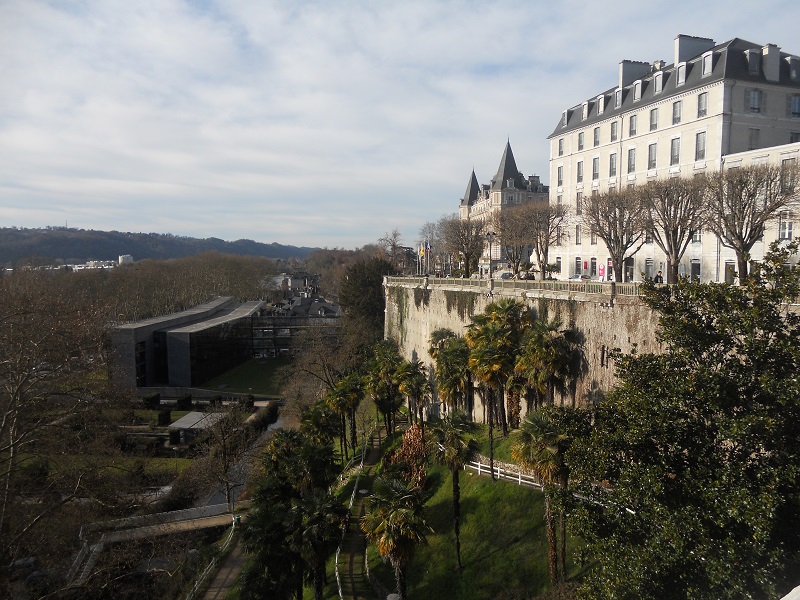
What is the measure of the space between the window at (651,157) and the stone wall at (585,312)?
14.8m

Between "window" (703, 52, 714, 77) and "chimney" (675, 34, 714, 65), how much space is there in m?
2.68

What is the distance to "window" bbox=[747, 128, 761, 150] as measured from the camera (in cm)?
3102

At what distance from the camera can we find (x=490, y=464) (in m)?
21.5

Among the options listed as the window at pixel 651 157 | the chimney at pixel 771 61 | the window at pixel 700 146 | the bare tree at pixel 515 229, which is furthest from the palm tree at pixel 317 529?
the chimney at pixel 771 61

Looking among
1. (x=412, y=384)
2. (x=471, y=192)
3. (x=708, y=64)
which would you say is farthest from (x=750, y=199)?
(x=471, y=192)

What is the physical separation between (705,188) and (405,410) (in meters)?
24.0

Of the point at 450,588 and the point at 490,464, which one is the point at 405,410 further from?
the point at 450,588

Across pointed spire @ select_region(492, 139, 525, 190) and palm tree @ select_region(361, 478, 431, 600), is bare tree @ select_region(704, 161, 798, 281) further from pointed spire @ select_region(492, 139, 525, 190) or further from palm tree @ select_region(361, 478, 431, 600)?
pointed spire @ select_region(492, 139, 525, 190)

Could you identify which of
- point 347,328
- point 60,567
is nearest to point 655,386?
point 60,567

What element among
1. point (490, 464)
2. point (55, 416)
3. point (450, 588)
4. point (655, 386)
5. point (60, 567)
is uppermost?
point (655, 386)

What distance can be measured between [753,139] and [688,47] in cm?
817

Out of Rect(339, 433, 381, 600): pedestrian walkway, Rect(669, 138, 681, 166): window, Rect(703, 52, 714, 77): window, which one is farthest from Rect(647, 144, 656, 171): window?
Rect(339, 433, 381, 600): pedestrian walkway

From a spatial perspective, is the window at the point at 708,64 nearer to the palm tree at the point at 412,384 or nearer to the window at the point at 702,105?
the window at the point at 702,105

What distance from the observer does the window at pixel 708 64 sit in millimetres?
31875
